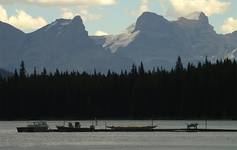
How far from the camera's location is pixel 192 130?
164 m

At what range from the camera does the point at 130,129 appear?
173375mm
